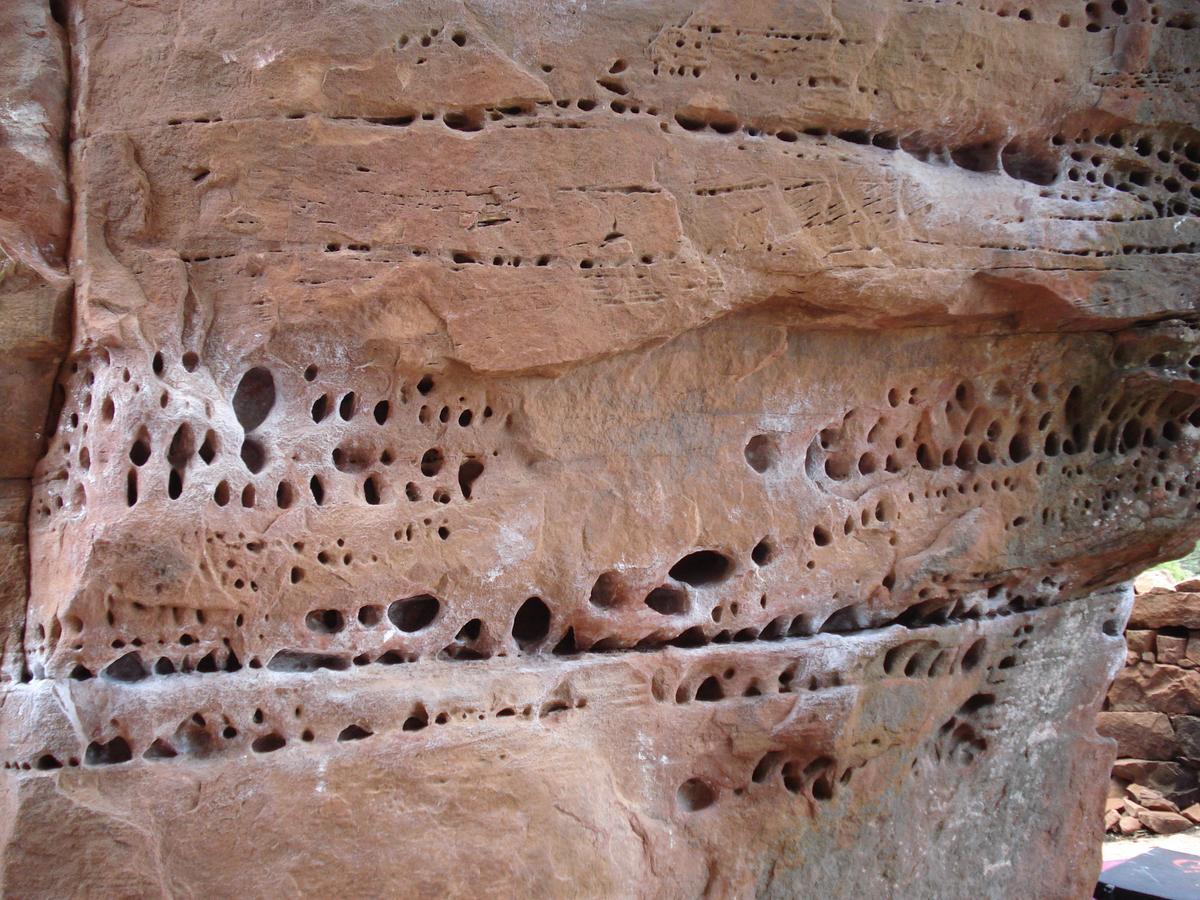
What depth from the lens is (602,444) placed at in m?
4.05

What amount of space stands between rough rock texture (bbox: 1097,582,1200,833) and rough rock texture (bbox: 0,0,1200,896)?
455 centimetres

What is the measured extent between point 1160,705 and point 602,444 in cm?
681

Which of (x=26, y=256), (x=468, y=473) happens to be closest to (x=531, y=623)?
(x=468, y=473)

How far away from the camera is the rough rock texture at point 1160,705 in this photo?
8672mm

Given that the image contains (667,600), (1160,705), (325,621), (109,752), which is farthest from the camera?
(1160,705)

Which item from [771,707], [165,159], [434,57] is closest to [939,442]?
[771,707]

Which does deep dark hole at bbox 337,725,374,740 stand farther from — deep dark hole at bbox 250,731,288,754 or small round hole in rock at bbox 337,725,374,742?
deep dark hole at bbox 250,731,288,754

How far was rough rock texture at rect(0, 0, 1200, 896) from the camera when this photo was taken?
3.46m

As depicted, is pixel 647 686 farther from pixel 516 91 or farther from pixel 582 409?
pixel 516 91

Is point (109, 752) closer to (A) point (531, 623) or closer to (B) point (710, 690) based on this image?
(A) point (531, 623)

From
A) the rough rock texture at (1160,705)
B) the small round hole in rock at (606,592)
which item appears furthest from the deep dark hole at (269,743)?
the rough rock texture at (1160,705)

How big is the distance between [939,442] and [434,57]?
2.50 meters

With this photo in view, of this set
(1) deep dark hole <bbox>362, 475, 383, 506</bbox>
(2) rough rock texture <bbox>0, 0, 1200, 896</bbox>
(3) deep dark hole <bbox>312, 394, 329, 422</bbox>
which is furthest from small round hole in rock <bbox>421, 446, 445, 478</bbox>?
(3) deep dark hole <bbox>312, 394, 329, 422</bbox>

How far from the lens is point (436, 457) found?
12.7 ft
